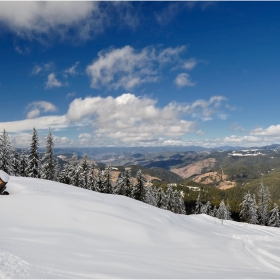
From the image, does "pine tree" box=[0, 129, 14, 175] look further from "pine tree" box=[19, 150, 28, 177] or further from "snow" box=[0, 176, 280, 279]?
"snow" box=[0, 176, 280, 279]

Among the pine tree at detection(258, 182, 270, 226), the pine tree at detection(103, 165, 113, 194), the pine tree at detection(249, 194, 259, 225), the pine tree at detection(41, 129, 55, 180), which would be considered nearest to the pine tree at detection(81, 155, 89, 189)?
the pine tree at detection(103, 165, 113, 194)

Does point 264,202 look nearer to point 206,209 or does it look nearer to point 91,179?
point 206,209

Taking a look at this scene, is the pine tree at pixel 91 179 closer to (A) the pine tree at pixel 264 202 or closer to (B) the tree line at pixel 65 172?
(B) the tree line at pixel 65 172

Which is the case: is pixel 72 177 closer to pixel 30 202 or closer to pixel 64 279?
pixel 30 202

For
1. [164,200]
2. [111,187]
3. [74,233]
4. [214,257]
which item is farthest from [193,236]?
[164,200]

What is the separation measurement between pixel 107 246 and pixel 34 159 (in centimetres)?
3980

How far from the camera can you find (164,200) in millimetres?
67250

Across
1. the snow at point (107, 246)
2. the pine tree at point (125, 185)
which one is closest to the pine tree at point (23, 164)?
the pine tree at point (125, 185)

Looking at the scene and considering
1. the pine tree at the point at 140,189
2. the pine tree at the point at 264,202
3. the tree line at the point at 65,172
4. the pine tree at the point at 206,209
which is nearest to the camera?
the tree line at the point at 65,172

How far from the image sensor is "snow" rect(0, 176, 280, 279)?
6629 mm

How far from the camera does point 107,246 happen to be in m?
9.51

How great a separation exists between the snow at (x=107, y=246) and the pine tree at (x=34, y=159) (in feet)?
98.2

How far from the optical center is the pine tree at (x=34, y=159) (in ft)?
143

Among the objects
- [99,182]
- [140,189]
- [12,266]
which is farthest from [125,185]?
[12,266]
